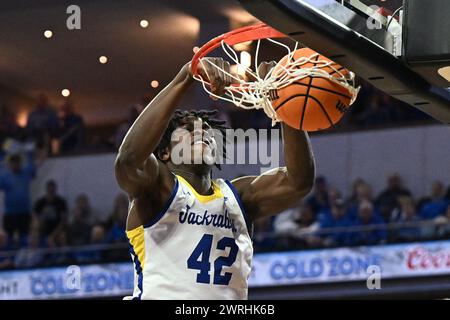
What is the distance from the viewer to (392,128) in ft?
39.6

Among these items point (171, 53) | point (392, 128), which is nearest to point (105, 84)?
point (171, 53)

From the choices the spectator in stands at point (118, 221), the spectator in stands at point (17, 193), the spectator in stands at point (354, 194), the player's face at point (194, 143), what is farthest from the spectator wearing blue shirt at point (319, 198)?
the player's face at point (194, 143)

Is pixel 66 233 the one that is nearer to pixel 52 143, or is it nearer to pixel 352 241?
pixel 52 143

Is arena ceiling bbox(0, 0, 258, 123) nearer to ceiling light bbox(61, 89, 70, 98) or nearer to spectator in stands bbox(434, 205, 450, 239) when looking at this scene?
ceiling light bbox(61, 89, 70, 98)

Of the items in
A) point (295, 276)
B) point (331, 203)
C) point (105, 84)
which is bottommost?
point (295, 276)

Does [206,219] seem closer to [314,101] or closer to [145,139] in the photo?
[145,139]

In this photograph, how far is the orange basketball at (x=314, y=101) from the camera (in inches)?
171

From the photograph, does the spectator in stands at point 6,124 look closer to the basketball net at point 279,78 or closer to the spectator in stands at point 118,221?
the spectator in stands at point 118,221

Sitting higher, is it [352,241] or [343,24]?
[343,24]

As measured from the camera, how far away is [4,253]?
513 inches

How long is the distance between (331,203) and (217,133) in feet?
21.3

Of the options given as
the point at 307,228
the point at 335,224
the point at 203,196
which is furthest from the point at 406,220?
the point at 203,196

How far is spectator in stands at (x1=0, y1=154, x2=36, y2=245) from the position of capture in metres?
13.5
